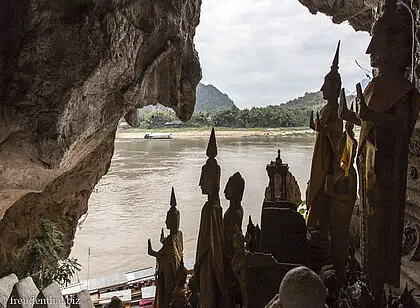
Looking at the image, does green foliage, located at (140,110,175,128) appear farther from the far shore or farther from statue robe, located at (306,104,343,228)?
statue robe, located at (306,104,343,228)

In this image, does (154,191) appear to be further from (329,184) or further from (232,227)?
(329,184)

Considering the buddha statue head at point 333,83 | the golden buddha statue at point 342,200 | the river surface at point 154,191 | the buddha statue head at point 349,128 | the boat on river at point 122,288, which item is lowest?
the boat on river at point 122,288

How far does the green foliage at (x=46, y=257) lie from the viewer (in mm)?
4555

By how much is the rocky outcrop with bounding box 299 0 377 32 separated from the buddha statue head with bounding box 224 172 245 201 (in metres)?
3.91

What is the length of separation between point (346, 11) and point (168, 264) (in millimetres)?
4537

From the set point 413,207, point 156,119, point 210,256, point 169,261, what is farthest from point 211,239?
point 156,119

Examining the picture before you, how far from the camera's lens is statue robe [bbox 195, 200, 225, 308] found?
75.3 inches

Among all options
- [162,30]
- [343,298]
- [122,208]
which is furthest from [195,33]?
[122,208]

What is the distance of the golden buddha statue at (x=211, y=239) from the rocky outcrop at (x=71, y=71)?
4.64ft

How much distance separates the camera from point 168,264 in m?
2.22

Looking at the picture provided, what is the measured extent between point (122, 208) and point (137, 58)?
6.03m

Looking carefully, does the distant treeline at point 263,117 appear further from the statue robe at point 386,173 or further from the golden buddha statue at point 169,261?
the statue robe at point 386,173

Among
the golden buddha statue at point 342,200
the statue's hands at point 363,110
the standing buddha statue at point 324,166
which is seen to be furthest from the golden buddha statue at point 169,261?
the statue's hands at point 363,110

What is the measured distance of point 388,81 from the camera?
1751mm
